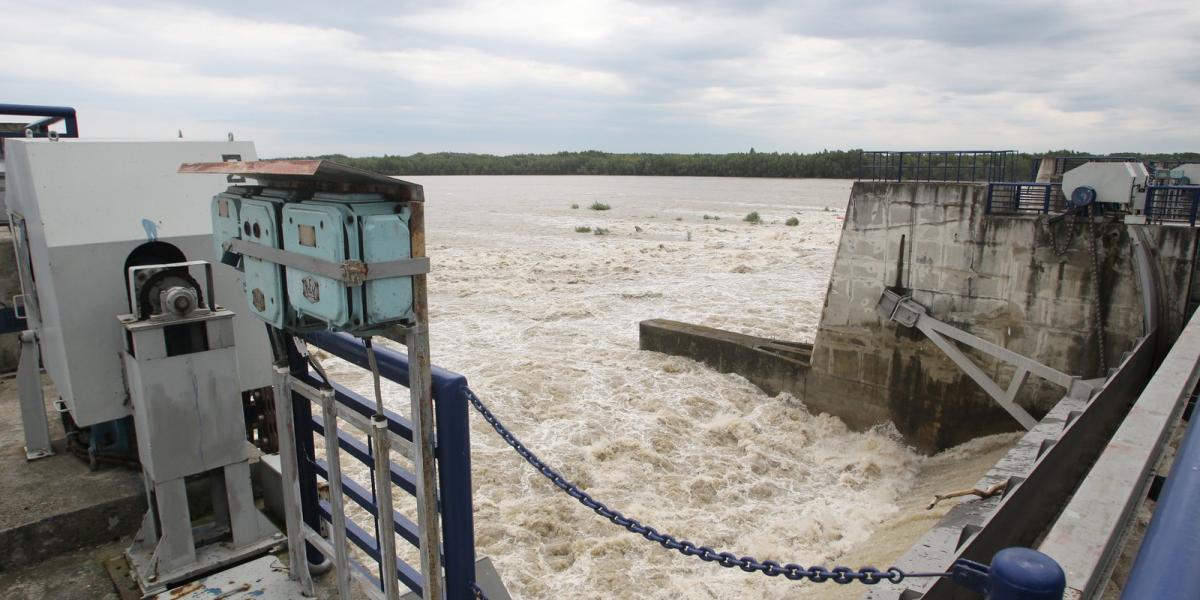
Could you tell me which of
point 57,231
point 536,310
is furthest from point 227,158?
point 536,310

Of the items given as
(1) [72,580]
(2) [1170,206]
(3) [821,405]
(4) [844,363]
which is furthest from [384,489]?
(3) [821,405]

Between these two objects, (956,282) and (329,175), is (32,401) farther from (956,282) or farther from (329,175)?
(956,282)

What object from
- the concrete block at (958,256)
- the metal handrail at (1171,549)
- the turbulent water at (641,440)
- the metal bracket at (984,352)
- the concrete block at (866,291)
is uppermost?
the metal handrail at (1171,549)

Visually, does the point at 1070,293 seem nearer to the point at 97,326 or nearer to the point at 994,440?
the point at 994,440

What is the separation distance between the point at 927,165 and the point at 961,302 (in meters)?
2.28

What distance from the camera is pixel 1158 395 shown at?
439 cm

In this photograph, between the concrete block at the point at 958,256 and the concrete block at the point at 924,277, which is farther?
the concrete block at the point at 924,277

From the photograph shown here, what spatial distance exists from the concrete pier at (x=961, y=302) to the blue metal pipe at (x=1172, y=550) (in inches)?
388

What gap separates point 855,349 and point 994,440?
252cm

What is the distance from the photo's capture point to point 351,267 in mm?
2625

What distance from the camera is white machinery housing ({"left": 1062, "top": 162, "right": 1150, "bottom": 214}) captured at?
9.19 metres

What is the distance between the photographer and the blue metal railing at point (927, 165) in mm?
11688

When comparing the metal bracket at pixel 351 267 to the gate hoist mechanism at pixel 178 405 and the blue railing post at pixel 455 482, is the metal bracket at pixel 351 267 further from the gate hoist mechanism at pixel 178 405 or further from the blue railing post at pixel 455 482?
the gate hoist mechanism at pixel 178 405

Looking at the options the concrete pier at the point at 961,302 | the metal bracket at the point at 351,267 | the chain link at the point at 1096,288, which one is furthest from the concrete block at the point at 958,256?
the metal bracket at the point at 351,267
